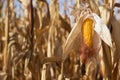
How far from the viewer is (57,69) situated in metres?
2.32

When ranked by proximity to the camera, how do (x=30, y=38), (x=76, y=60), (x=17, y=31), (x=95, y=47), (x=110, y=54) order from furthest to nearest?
(x=17, y=31) < (x=76, y=60) < (x=30, y=38) < (x=110, y=54) < (x=95, y=47)

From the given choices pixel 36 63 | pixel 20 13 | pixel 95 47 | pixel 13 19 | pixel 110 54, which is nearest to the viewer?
pixel 95 47

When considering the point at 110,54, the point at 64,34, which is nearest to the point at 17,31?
the point at 64,34

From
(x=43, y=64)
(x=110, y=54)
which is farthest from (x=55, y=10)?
(x=110, y=54)

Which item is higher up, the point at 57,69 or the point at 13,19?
the point at 13,19

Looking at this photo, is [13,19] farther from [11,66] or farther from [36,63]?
[36,63]

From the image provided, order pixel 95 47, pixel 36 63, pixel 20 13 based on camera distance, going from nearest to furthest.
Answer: pixel 95 47 → pixel 36 63 → pixel 20 13

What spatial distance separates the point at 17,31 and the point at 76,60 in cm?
61

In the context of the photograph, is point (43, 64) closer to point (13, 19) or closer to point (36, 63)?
point (36, 63)

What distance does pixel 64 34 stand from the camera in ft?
9.49

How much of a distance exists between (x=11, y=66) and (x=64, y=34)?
76cm

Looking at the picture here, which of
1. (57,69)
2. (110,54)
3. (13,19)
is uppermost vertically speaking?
(13,19)

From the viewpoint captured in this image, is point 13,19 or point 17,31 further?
point 13,19

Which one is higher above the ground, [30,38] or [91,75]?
[30,38]
